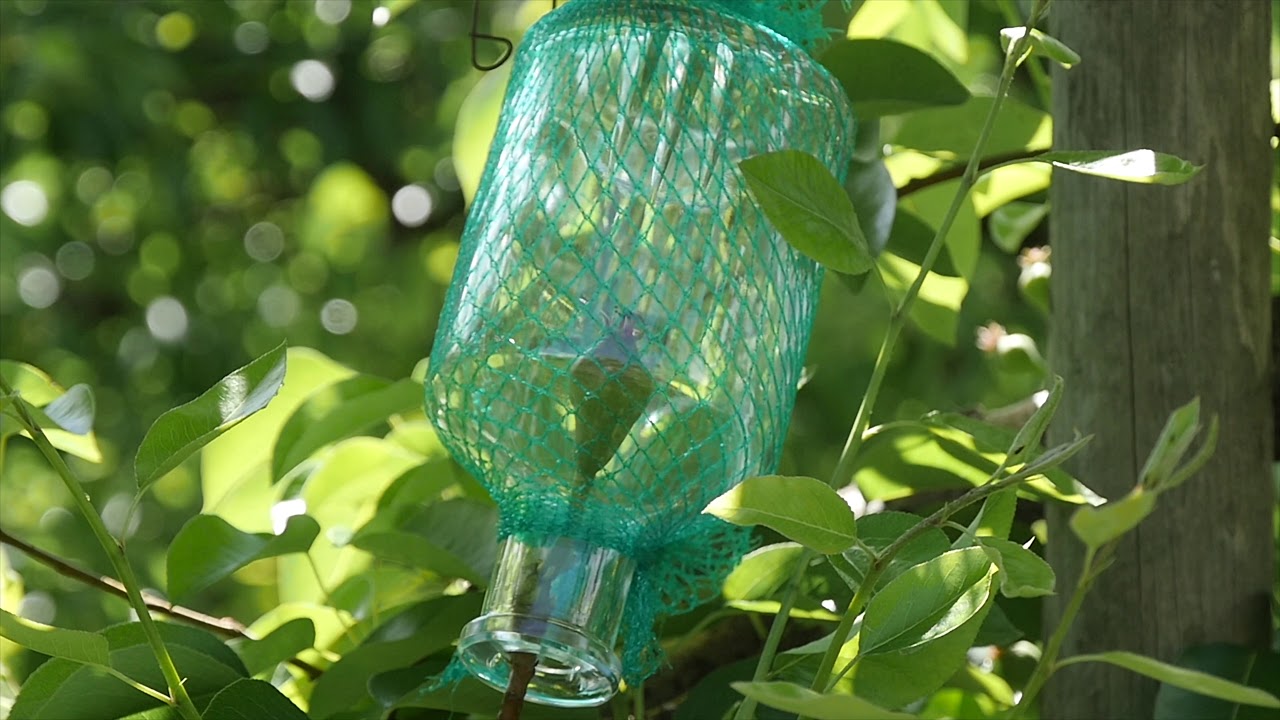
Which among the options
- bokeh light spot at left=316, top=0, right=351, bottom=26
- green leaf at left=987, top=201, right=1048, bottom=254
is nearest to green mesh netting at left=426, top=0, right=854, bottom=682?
green leaf at left=987, top=201, right=1048, bottom=254

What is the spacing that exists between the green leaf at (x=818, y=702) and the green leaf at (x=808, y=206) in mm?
162

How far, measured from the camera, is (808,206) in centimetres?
44

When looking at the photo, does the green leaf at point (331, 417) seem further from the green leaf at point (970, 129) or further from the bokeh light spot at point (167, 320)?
the bokeh light spot at point (167, 320)

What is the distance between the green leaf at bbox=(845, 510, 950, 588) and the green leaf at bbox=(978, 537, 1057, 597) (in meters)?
0.02

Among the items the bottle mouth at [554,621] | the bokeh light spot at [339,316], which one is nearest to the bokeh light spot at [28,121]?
the bokeh light spot at [339,316]

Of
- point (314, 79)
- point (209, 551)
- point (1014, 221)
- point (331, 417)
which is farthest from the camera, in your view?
point (314, 79)

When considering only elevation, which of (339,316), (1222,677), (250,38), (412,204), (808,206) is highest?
(808,206)

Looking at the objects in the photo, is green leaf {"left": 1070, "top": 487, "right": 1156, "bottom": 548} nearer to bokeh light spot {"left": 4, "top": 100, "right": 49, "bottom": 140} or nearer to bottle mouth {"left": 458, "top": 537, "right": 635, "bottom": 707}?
bottle mouth {"left": 458, "top": 537, "right": 635, "bottom": 707}

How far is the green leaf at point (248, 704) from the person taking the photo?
0.47 m

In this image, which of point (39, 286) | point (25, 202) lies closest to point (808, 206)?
point (25, 202)

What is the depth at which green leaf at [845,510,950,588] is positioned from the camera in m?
0.45

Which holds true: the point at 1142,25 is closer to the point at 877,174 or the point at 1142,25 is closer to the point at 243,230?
the point at 877,174

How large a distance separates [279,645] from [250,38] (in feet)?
9.55

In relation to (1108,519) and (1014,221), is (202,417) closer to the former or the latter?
(1108,519)
